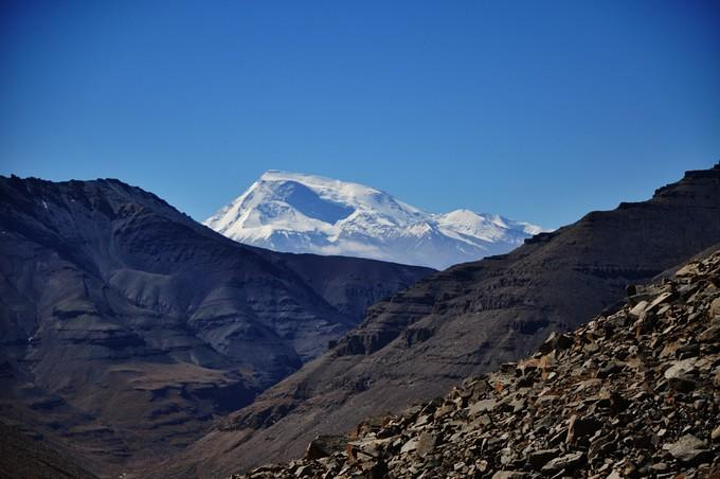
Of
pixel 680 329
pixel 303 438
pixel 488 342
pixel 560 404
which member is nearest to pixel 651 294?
pixel 680 329

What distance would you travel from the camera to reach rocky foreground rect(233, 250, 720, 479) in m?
21.3

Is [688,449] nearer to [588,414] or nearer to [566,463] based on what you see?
[566,463]

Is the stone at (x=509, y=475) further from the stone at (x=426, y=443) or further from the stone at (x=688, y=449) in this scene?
the stone at (x=426, y=443)

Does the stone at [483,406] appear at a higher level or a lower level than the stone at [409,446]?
higher

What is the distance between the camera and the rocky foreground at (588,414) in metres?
21.3

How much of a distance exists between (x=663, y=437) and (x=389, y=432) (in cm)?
987

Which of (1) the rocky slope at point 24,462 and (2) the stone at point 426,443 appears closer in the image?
(2) the stone at point 426,443

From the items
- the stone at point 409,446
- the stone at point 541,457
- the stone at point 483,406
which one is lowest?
the stone at point 541,457

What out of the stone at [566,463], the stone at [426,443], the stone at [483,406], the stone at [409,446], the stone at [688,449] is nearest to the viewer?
the stone at [688,449]

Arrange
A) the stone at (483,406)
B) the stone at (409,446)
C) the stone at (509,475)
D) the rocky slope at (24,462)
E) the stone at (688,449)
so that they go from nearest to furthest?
the stone at (688,449) < the stone at (509,475) < the stone at (409,446) < the stone at (483,406) < the rocky slope at (24,462)

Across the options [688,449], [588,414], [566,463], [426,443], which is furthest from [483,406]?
[688,449]

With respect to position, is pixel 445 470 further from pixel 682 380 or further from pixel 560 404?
pixel 682 380

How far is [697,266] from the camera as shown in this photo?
3188cm

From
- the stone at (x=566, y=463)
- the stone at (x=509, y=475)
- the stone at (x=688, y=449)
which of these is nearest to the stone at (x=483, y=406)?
the stone at (x=509, y=475)
